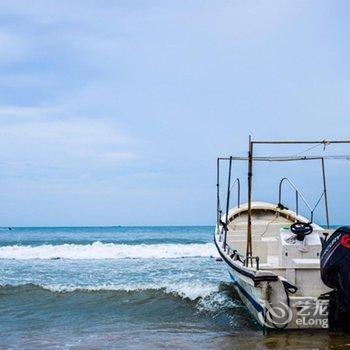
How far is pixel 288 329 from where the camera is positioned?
8117mm

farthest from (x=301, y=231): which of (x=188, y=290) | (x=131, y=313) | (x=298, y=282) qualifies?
(x=188, y=290)

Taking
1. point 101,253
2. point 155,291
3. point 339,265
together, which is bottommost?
point 101,253

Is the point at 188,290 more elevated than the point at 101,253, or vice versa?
the point at 188,290

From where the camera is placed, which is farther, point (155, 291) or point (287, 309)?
point (155, 291)

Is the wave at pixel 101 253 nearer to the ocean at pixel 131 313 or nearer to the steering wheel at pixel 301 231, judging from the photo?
the ocean at pixel 131 313

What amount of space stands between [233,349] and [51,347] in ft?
8.32

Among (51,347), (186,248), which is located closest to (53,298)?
(51,347)

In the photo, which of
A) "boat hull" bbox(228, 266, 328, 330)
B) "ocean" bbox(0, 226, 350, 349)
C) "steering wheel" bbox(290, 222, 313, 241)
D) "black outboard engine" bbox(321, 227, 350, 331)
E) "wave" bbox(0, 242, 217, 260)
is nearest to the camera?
"black outboard engine" bbox(321, 227, 350, 331)

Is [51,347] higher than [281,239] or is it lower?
lower

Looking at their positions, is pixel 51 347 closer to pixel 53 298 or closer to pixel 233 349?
pixel 233 349

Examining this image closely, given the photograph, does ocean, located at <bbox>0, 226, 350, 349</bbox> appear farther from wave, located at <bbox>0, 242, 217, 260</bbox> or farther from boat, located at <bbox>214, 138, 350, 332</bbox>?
wave, located at <bbox>0, 242, 217, 260</bbox>

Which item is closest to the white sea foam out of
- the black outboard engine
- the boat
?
the boat

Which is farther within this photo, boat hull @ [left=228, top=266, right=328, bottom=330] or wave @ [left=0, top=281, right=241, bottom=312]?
wave @ [left=0, top=281, right=241, bottom=312]

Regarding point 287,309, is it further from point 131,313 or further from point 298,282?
point 131,313
